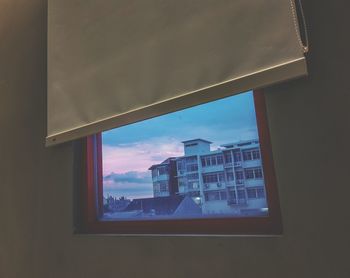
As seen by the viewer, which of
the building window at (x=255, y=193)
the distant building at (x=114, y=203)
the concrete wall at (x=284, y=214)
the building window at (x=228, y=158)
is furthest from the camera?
the distant building at (x=114, y=203)

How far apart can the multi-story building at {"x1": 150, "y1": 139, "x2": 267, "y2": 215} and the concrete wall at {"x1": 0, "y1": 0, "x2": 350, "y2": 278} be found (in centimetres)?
16

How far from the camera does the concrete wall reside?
0.92 m

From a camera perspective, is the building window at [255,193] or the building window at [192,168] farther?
the building window at [192,168]

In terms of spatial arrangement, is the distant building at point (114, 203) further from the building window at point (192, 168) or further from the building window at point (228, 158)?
the building window at point (228, 158)

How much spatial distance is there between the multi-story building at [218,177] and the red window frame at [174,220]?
0.04m

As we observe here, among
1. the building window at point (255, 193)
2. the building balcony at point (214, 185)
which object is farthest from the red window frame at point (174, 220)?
the building balcony at point (214, 185)

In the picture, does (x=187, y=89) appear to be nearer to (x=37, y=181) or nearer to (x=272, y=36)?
(x=272, y=36)

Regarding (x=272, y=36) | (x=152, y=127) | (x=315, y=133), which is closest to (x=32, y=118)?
(x=152, y=127)

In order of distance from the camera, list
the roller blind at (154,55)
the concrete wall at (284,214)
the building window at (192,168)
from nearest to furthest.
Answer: the concrete wall at (284,214)
the roller blind at (154,55)
the building window at (192,168)

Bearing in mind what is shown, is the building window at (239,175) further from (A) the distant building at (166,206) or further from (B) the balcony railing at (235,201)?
(A) the distant building at (166,206)

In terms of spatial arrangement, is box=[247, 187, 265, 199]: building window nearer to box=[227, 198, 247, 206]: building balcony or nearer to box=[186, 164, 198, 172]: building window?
box=[227, 198, 247, 206]: building balcony

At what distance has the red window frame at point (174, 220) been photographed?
109 cm

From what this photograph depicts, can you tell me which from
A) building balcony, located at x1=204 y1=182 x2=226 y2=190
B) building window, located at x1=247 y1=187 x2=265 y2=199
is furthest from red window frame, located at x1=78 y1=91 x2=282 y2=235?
building balcony, located at x1=204 y1=182 x2=226 y2=190

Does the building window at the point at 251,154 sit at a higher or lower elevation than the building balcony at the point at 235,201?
higher
